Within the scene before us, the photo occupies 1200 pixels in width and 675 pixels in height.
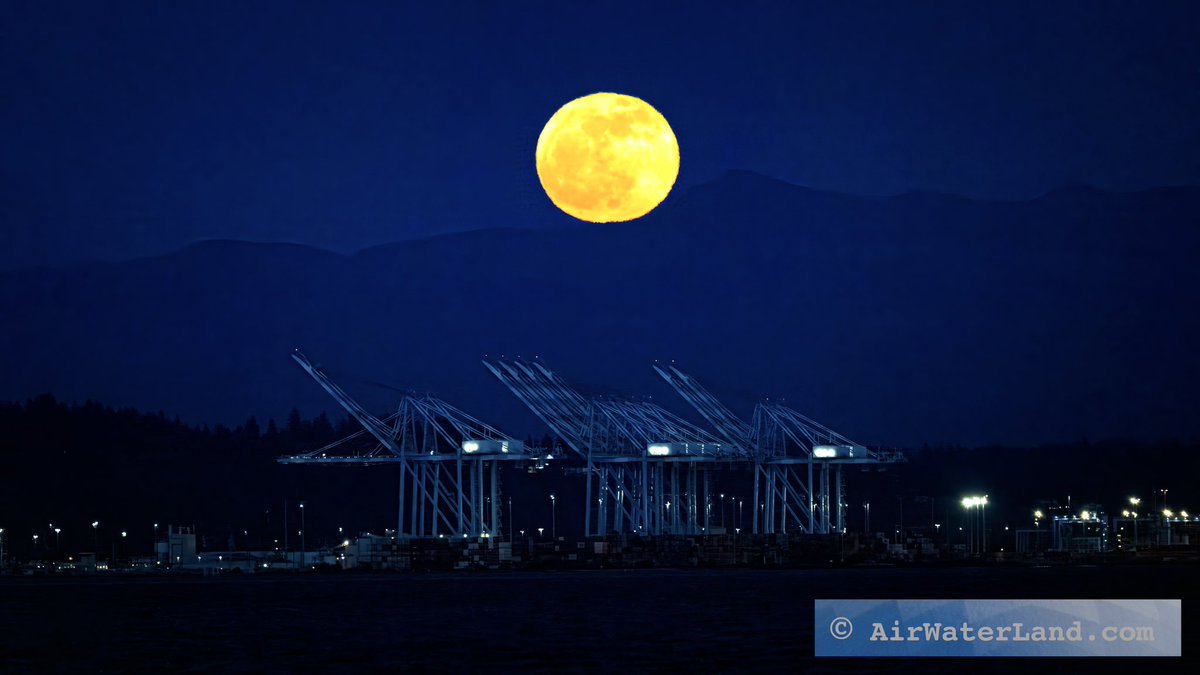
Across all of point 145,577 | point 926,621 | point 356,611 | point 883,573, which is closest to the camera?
point 926,621

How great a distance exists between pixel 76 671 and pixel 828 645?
3457cm

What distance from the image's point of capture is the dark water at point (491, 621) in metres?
75.1

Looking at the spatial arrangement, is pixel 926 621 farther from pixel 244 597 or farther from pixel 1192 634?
pixel 244 597

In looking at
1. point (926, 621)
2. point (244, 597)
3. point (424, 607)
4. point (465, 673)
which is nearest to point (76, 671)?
point (465, 673)

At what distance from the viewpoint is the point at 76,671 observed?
75.1 meters
